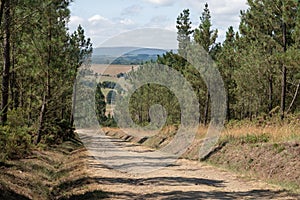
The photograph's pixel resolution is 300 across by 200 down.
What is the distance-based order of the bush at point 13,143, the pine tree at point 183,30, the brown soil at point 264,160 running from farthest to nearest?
the pine tree at point 183,30
the bush at point 13,143
the brown soil at point 264,160

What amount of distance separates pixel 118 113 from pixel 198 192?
7454cm

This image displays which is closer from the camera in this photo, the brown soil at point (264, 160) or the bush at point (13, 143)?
the brown soil at point (264, 160)

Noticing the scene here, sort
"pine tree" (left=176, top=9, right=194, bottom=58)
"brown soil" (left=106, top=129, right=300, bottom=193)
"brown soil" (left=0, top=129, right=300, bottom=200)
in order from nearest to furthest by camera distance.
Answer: "brown soil" (left=0, top=129, right=300, bottom=200) < "brown soil" (left=106, top=129, right=300, bottom=193) < "pine tree" (left=176, top=9, right=194, bottom=58)

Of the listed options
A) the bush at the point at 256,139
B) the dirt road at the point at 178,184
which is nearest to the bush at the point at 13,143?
the dirt road at the point at 178,184

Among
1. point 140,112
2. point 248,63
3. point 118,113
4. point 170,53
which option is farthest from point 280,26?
point 118,113

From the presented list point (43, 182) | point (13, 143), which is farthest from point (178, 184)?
point (13, 143)

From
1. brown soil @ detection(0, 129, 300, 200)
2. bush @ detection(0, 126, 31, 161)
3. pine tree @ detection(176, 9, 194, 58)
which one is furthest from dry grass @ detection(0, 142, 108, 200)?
pine tree @ detection(176, 9, 194, 58)

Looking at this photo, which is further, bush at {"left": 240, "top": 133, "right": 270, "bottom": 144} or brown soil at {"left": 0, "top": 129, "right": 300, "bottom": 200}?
bush at {"left": 240, "top": 133, "right": 270, "bottom": 144}

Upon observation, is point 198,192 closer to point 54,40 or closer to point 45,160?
point 45,160

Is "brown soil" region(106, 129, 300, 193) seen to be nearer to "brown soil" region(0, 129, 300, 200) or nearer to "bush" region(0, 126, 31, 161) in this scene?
"brown soil" region(0, 129, 300, 200)

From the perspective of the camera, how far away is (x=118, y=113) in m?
87.0

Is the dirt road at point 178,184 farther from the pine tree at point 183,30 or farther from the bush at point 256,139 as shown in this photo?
the pine tree at point 183,30

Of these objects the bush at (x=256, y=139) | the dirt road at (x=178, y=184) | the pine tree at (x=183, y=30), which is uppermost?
the pine tree at (x=183, y=30)

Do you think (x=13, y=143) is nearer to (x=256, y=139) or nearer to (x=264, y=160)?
(x=264, y=160)
